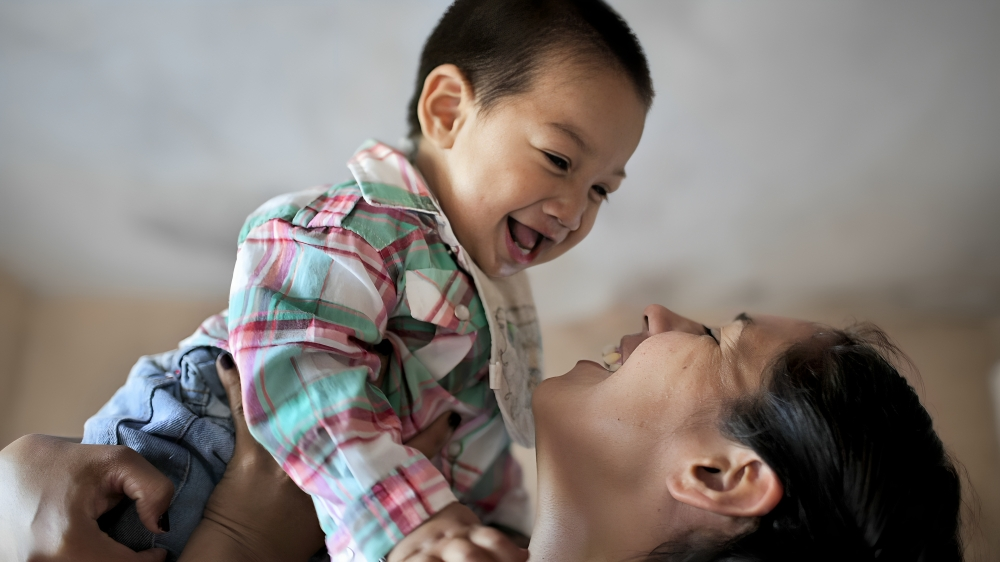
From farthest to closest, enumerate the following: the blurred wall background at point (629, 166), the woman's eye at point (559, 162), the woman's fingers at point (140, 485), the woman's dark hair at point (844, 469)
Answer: the blurred wall background at point (629, 166), the woman's eye at point (559, 162), the woman's fingers at point (140, 485), the woman's dark hair at point (844, 469)

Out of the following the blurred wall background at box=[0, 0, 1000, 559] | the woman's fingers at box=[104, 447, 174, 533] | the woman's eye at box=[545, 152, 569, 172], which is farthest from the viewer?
the blurred wall background at box=[0, 0, 1000, 559]

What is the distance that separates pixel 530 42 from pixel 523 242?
0.86 feet

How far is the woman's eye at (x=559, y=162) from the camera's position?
2.93 feet

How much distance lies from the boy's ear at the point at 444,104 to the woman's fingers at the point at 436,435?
37 cm

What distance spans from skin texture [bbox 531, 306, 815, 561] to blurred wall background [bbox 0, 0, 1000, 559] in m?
0.81

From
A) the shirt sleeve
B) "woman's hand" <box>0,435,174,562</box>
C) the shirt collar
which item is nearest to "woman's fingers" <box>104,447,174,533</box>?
"woman's hand" <box>0,435,174,562</box>

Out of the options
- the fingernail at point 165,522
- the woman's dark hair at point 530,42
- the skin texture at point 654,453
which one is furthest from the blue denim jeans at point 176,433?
the woman's dark hair at point 530,42

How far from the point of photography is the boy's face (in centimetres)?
88

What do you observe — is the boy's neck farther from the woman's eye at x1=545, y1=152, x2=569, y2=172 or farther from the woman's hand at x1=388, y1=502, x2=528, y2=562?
the woman's hand at x1=388, y1=502, x2=528, y2=562

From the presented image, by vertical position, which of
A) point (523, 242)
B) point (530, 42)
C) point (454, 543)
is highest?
point (530, 42)

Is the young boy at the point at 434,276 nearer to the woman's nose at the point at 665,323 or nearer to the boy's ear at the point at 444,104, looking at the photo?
the boy's ear at the point at 444,104

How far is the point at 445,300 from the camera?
2.88 ft

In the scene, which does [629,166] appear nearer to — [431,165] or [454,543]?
Result: [431,165]

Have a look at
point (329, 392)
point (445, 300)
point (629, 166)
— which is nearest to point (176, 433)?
point (329, 392)
